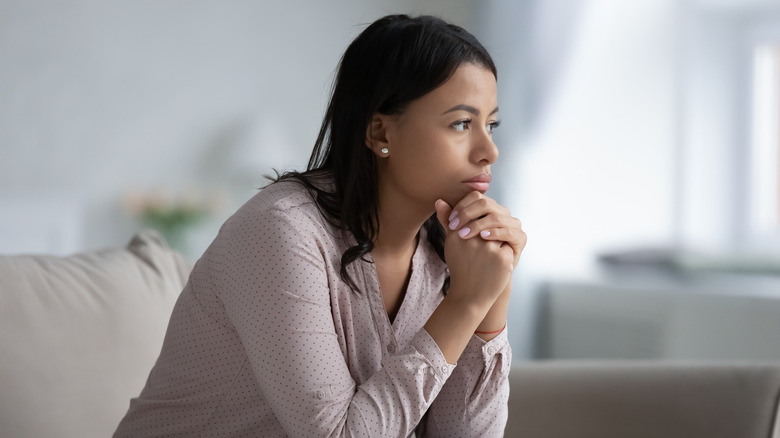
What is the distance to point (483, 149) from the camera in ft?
4.04

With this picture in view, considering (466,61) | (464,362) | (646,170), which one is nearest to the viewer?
(466,61)

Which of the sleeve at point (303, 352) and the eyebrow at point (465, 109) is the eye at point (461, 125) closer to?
the eyebrow at point (465, 109)

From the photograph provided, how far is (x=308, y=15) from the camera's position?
358cm

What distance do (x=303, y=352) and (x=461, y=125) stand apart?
43cm

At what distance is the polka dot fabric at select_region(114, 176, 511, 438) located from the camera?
1090 millimetres

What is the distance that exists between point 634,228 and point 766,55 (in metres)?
0.84

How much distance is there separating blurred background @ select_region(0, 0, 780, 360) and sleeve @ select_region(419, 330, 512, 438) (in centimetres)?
162

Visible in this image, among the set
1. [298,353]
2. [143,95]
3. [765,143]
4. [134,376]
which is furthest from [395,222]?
[765,143]

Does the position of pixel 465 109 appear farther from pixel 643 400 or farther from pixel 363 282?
pixel 643 400

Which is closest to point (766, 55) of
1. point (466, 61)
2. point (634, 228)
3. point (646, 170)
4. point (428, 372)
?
point (646, 170)

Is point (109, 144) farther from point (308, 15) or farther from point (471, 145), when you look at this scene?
point (471, 145)

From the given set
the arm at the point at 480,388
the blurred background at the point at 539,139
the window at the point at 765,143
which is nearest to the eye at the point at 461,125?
the arm at the point at 480,388

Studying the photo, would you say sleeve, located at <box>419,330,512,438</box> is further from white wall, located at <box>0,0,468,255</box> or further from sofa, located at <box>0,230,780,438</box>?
white wall, located at <box>0,0,468,255</box>

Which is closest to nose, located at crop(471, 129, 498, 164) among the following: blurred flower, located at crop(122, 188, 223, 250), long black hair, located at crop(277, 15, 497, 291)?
long black hair, located at crop(277, 15, 497, 291)
